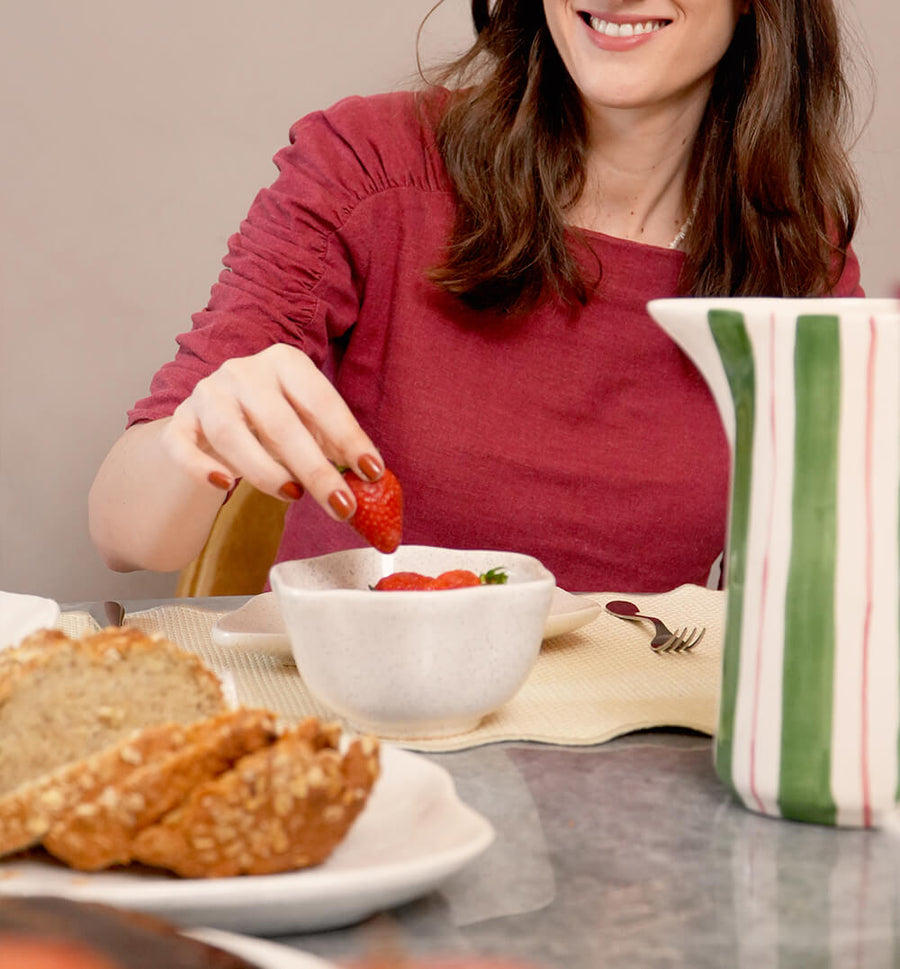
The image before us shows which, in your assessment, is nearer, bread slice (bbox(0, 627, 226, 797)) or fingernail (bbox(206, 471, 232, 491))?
bread slice (bbox(0, 627, 226, 797))

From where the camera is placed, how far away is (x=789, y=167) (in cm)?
151

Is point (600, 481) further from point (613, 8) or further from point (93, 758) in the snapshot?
point (93, 758)

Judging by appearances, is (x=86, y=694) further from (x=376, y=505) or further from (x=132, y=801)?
(x=376, y=505)

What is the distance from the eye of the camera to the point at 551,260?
147cm

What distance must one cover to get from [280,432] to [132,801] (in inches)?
14.5

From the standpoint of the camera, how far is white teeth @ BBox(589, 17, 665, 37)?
4.43ft

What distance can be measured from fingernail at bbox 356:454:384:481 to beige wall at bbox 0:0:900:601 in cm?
147

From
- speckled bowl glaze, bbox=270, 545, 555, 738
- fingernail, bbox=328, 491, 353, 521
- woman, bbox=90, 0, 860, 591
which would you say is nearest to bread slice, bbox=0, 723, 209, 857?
speckled bowl glaze, bbox=270, 545, 555, 738

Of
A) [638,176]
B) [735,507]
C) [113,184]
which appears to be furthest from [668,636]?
[113,184]

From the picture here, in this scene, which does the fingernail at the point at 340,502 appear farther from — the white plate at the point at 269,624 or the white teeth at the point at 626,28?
the white teeth at the point at 626,28

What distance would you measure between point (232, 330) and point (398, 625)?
2.09ft

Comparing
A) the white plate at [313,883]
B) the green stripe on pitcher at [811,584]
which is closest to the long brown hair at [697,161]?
the green stripe on pitcher at [811,584]

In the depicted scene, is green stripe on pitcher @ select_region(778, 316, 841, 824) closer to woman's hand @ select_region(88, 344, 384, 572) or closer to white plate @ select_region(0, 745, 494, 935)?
white plate @ select_region(0, 745, 494, 935)

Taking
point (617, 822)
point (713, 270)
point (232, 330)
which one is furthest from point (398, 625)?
point (713, 270)
